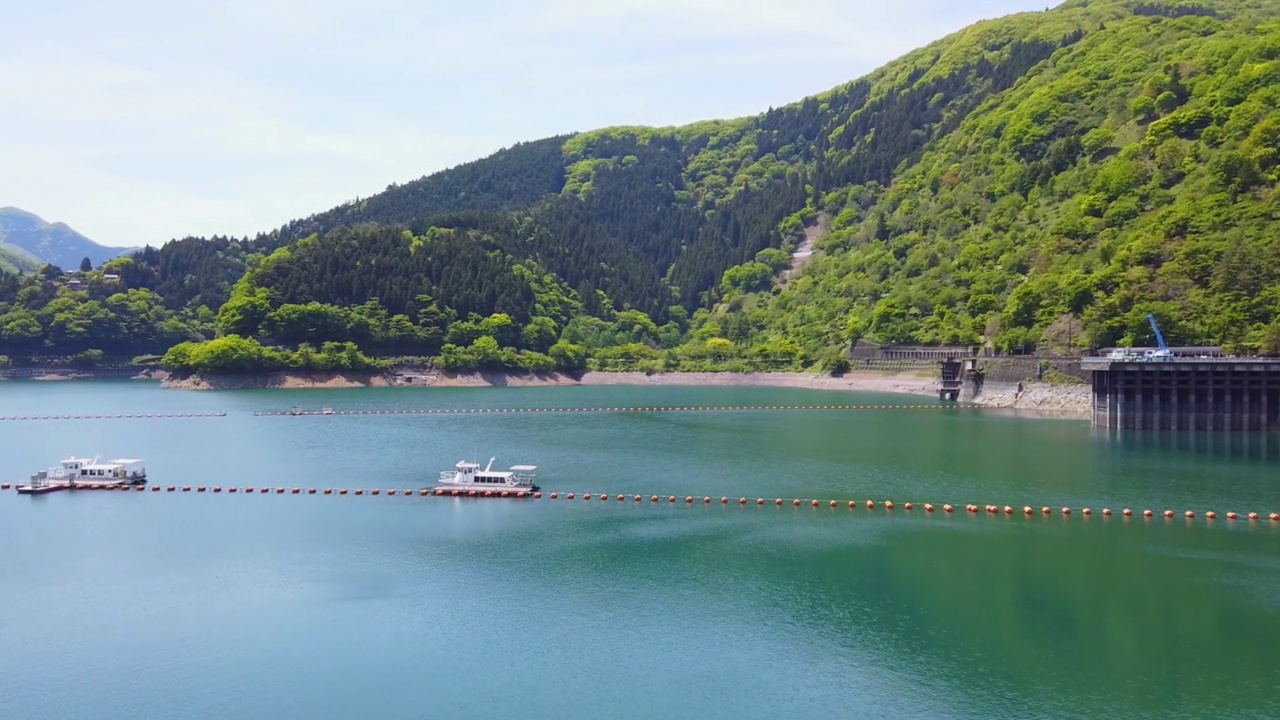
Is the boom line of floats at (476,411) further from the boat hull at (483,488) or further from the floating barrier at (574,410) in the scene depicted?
the boat hull at (483,488)

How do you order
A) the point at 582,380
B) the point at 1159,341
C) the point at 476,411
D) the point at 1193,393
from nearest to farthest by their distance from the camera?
1. the point at 1193,393
2. the point at 1159,341
3. the point at 476,411
4. the point at 582,380

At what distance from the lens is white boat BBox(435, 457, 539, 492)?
66.8 meters

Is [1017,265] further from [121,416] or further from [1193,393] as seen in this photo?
[121,416]

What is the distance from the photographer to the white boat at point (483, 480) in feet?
219

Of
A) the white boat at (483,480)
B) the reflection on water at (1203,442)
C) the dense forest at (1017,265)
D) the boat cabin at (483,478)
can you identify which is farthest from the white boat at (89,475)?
the dense forest at (1017,265)

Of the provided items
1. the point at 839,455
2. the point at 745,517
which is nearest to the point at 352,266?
the point at 839,455

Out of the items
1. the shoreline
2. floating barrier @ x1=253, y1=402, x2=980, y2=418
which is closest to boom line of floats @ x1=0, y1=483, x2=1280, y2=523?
floating barrier @ x1=253, y1=402, x2=980, y2=418

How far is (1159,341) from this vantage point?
102812 millimetres

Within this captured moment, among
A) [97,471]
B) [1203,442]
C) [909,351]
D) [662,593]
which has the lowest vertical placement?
[662,593]

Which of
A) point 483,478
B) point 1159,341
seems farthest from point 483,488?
point 1159,341

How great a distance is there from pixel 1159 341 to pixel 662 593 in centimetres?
7670

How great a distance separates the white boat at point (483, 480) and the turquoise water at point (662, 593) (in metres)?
1.68

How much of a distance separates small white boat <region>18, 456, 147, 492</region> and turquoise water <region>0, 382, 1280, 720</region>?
211 centimetres

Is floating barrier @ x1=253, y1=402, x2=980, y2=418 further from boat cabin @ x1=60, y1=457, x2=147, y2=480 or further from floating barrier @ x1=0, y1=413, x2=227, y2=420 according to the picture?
boat cabin @ x1=60, y1=457, x2=147, y2=480
